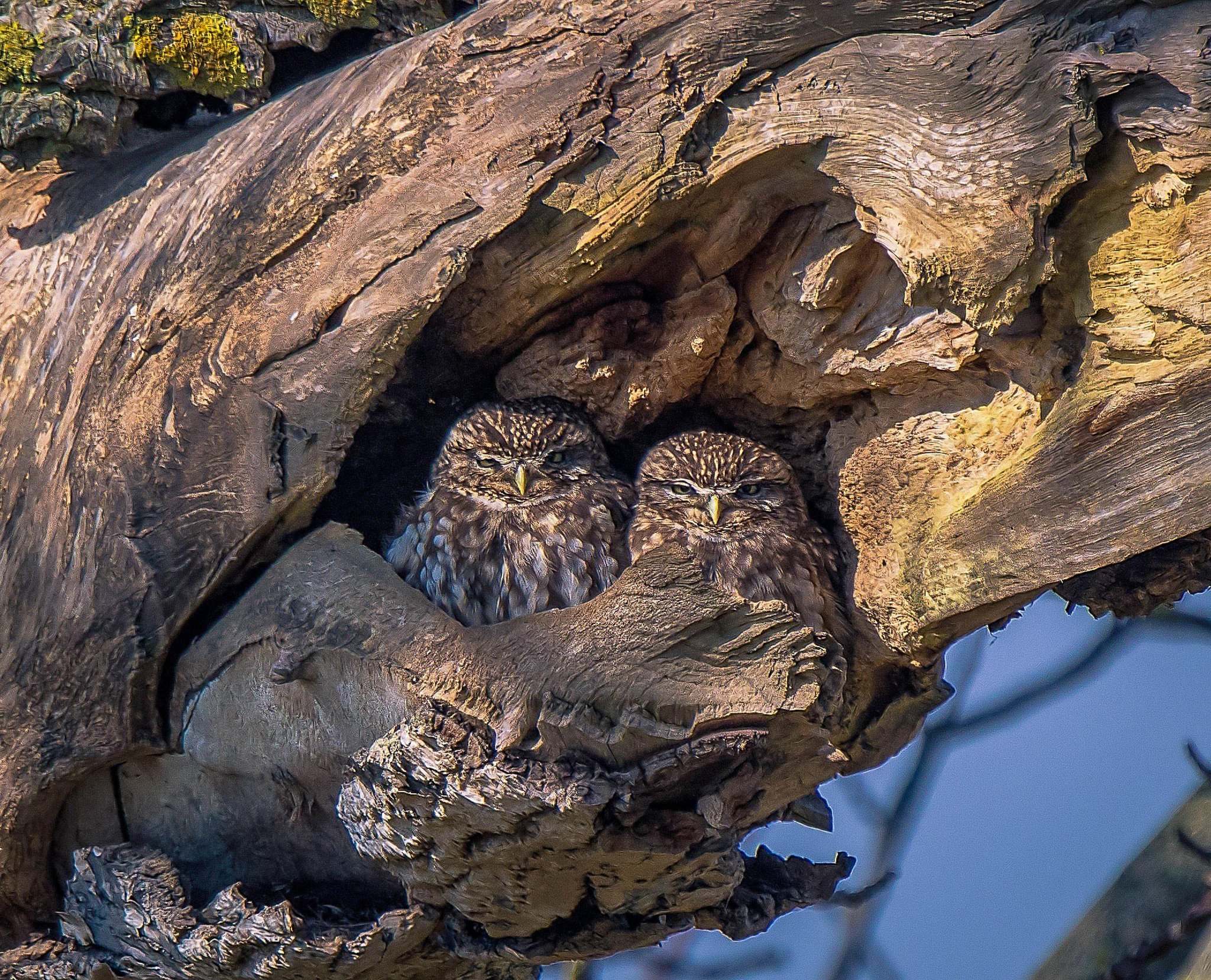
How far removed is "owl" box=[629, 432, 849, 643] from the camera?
3.09 metres

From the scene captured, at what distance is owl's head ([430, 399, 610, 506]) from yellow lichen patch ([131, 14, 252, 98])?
3.48 feet

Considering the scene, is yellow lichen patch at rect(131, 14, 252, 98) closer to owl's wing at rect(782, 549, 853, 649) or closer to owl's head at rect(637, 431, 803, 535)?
owl's head at rect(637, 431, 803, 535)

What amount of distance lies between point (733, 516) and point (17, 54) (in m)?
2.14

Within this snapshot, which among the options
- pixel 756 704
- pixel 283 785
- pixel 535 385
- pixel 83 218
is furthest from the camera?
pixel 535 385

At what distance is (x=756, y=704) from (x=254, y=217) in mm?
1604

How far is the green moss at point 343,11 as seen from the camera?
112 inches

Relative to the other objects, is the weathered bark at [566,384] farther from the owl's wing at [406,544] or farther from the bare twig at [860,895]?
the bare twig at [860,895]

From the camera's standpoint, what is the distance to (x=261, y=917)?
2498 millimetres

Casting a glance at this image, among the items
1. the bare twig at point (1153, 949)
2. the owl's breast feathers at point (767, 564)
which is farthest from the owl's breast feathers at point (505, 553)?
the bare twig at point (1153, 949)

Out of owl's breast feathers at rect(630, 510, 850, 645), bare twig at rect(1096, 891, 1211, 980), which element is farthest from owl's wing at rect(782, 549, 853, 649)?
bare twig at rect(1096, 891, 1211, 980)

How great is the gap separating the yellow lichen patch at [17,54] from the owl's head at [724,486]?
1.90 m

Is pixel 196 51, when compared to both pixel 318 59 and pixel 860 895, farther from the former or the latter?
pixel 860 895

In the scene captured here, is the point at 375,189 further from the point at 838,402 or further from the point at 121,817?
the point at 121,817

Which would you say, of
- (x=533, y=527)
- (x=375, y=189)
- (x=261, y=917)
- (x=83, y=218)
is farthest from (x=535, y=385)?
(x=261, y=917)
